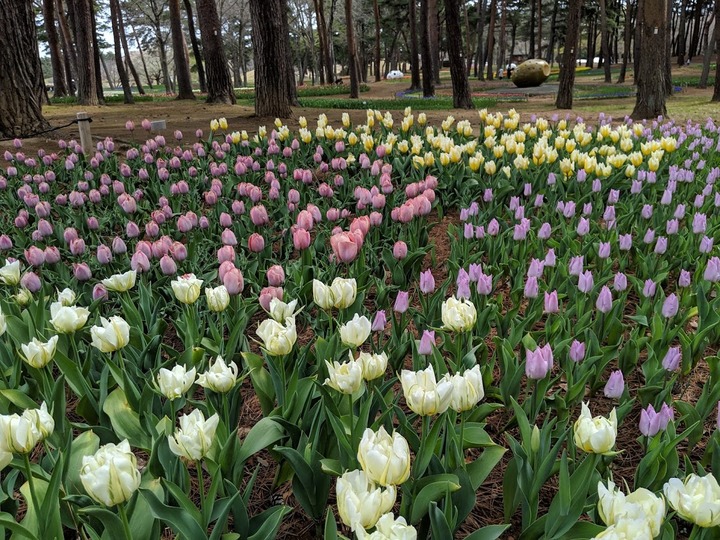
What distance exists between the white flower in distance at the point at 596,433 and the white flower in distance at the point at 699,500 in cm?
17

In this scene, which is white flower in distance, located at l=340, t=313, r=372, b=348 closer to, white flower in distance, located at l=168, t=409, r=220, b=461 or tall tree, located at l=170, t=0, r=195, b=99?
white flower in distance, located at l=168, t=409, r=220, b=461

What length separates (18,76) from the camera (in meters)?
7.57

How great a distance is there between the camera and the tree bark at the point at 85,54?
1533cm

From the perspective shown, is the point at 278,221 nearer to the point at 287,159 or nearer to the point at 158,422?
the point at 287,159

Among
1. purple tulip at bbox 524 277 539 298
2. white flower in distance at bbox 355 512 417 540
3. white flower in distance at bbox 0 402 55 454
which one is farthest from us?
purple tulip at bbox 524 277 539 298

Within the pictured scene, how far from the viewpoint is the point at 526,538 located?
1.53 meters

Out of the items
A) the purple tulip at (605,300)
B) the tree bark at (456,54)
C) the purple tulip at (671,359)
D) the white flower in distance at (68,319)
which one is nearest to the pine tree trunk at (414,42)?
the tree bark at (456,54)

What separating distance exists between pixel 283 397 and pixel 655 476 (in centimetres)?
111

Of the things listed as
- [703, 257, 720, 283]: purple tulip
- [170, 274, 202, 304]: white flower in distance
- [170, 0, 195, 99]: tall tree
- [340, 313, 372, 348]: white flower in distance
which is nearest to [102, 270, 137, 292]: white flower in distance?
[170, 274, 202, 304]: white flower in distance

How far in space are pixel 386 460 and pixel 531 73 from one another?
2818cm

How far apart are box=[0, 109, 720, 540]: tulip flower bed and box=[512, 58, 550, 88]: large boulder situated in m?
24.1

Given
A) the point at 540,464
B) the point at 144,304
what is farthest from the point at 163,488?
the point at 144,304

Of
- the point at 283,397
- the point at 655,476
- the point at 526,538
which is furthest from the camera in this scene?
the point at 283,397

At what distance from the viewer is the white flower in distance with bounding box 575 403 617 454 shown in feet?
4.40
